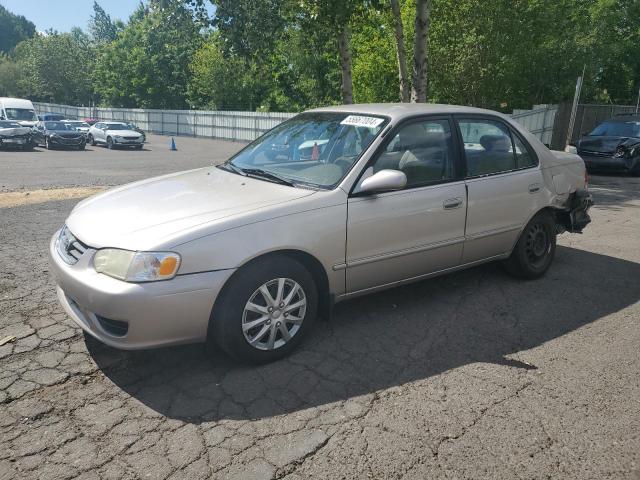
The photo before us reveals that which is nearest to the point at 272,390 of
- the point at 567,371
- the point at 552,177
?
the point at 567,371

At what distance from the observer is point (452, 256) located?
445cm

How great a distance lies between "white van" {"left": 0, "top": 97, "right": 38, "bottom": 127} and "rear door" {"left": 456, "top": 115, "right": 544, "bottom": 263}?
2925 centimetres

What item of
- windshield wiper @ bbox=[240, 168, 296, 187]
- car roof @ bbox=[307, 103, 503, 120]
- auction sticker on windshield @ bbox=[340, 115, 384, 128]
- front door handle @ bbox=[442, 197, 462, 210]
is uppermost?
car roof @ bbox=[307, 103, 503, 120]

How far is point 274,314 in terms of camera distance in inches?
136

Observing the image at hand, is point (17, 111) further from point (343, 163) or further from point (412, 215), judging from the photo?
point (412, 215)

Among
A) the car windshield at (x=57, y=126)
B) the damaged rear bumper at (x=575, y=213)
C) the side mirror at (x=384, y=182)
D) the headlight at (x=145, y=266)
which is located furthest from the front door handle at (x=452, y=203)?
the car windshield at (x=57, y=126)

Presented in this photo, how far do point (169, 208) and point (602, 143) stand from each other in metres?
14.0

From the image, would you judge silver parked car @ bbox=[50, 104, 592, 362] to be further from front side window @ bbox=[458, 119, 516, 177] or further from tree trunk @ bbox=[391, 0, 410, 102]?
tree trunk @ bbox=[391, 0, 410, 102]

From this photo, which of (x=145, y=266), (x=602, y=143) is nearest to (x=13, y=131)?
(x=602, y=143)

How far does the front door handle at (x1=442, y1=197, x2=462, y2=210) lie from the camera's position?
4246mm

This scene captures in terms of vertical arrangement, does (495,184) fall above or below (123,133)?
above

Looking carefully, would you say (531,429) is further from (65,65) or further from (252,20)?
(65,65)

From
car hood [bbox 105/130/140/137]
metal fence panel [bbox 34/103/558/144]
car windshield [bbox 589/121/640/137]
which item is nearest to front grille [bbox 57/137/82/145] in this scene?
car hood [bbox 105/130/140/137]

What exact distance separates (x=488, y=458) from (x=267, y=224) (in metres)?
1.81
